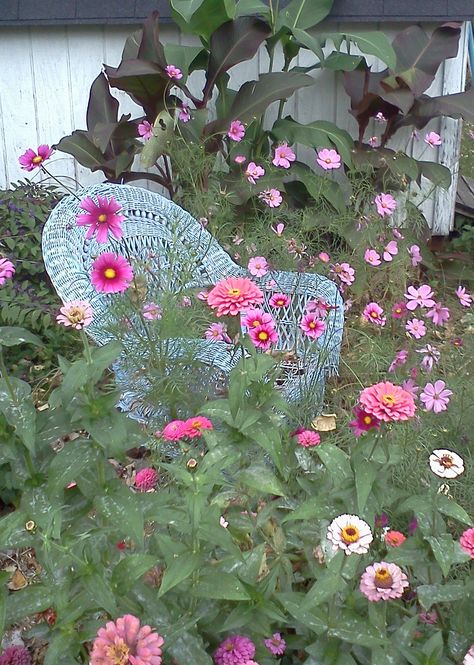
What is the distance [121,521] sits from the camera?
1.17 meters

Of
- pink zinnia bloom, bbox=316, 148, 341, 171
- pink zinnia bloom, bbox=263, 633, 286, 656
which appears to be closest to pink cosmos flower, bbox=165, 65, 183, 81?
pink zinnia bloom, bbox=316, 148, 341, 171

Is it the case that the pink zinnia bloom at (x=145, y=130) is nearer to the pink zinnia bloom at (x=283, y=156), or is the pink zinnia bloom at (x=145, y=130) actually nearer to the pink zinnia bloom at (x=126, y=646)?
the pink zinnia bloom at (x=283, y=156)

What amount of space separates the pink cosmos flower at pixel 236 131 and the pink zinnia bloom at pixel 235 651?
2.33m

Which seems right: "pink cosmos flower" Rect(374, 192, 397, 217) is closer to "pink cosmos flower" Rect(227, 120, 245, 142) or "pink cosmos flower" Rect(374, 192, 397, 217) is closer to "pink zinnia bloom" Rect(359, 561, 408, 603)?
"pink cosmos flower" Rect(227, 120, 245, 142)

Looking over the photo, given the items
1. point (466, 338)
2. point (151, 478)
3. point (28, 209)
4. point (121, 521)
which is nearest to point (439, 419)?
point (466, 338)

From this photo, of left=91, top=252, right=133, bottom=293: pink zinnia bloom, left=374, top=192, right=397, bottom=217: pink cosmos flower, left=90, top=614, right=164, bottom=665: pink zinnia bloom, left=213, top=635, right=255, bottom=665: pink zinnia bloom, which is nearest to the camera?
left=90, top=614, right=164, bottom=665: pink zinnia bloom

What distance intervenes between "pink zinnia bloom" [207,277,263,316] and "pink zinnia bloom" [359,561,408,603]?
18.5 inches

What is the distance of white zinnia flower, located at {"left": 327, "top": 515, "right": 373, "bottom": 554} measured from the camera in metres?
1.08

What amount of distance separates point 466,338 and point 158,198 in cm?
129

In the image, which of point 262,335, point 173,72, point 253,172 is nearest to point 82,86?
point 173,72

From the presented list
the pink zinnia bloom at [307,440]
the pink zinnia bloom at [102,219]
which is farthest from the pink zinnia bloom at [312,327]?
the pink zinnia bloom at [102,219]

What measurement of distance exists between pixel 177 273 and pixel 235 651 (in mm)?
1721

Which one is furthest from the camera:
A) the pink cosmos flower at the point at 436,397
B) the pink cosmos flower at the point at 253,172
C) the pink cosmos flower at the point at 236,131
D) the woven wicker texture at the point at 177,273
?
the pink cosmos flower at the point at 236,131

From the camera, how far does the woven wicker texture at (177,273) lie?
92.6 inches
